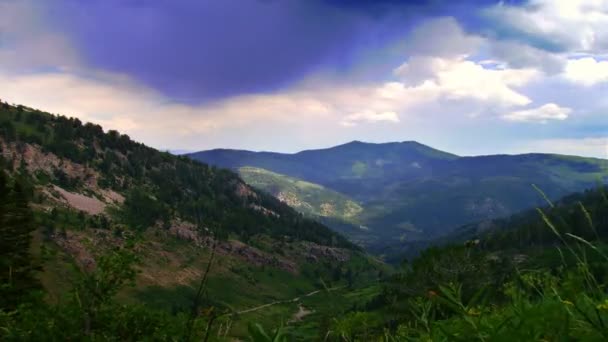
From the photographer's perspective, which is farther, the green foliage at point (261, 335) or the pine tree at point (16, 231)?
the pine tree at point (16, 231)

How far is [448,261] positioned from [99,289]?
6397 centimetres

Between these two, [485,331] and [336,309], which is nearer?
[485,331]

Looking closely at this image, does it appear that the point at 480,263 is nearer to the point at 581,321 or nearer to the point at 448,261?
the point at 448,261

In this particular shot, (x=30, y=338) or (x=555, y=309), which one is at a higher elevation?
(x=555, y=309)

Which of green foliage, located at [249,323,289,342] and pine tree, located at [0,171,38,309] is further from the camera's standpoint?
pine tree, located at [0,171,38,309]

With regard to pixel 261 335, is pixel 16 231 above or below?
below

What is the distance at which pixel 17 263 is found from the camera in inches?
1929

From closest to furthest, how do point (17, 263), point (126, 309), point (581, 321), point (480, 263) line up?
point (581, 321) < point (126, 309) < point (17, 263) < point (480, 263)

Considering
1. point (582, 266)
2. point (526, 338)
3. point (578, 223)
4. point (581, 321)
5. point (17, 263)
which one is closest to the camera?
point (526, 338)

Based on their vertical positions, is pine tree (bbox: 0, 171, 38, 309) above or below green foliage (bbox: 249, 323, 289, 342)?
below

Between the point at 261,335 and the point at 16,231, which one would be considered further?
the point at 16,231

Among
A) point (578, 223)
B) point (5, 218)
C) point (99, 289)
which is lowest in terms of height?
point (578, 223)

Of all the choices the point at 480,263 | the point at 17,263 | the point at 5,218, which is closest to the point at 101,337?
the point at 17,263

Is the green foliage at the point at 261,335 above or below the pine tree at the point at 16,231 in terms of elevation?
above
